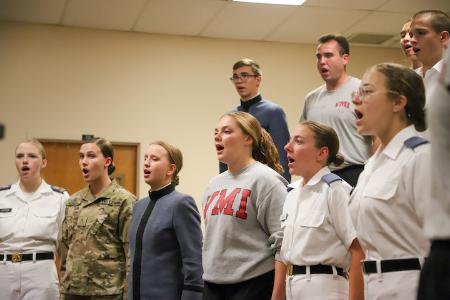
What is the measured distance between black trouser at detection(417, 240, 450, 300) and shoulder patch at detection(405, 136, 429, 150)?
0.72m

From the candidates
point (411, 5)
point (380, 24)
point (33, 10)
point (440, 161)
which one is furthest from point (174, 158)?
point (380, 24)

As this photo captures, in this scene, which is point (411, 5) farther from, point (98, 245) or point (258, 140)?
point (98, 245)

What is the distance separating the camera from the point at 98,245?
357 cm

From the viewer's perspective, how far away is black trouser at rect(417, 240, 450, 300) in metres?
1.21

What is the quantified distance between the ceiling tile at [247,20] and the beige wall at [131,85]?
0.19 m

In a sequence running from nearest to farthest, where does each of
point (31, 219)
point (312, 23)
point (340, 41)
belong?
point (340, 41) → point (31, 219) → point (312, 23)

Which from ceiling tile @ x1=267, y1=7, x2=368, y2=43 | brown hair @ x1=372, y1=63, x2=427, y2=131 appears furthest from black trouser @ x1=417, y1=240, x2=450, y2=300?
ceiling tile @ x1=267, y1=7, x2=368, y2=43

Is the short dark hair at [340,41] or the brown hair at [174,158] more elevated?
the short dark hair at [340,41]

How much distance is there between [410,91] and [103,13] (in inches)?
179

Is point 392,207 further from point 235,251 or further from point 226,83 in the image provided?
point 226,83

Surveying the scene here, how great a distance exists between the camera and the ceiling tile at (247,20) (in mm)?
5996

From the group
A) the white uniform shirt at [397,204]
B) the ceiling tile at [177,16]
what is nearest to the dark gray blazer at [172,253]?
the white uniform shirt at [397,204]

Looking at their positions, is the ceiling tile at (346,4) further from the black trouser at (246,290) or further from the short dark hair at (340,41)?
the black trouser at (246,290)

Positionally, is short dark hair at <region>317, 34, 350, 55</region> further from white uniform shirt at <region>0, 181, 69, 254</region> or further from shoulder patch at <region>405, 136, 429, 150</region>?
white uniform shirt at <region>0, 181, 69, 254</region>
